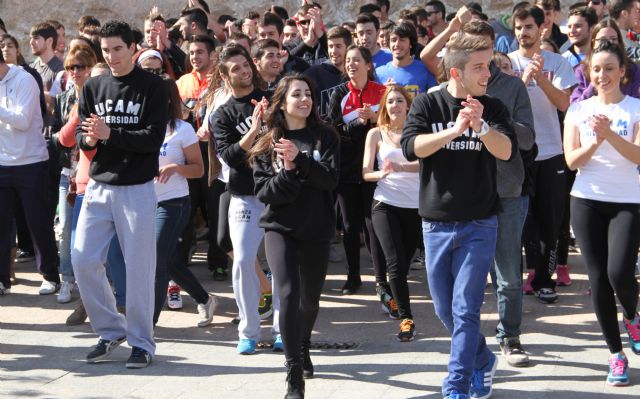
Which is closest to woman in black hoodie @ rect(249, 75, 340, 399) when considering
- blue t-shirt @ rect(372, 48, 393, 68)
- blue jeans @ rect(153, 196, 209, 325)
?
blue jeans @ rect(153, 196, 209, 325)

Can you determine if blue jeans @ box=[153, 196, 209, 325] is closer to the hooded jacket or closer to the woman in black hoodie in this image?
the woman in black hoodie

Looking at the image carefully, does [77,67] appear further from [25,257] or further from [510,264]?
[510,264]

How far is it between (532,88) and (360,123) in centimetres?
144

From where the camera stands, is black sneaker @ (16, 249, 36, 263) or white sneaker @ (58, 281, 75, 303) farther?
black sneaker @ (16, 249, 36, 263)

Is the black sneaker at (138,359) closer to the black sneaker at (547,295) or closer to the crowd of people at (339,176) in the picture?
the crowd of people at (339,176)

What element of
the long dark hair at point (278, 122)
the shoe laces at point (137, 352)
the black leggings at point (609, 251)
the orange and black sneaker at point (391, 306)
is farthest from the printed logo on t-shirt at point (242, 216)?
the black leggings at point (609, 251)

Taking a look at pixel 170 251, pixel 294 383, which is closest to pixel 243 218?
pixel 170 251

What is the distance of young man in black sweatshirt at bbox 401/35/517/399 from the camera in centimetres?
580

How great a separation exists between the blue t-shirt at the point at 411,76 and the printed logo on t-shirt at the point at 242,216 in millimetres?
2580

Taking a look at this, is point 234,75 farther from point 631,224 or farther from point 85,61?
point 631,224

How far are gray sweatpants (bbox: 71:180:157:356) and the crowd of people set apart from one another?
0.04 ft

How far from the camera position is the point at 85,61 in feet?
27.5

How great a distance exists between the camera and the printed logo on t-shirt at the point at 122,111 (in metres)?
7.10

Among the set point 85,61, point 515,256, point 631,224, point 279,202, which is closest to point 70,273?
point 85,61
